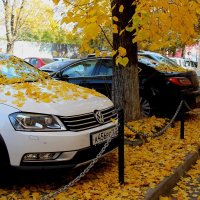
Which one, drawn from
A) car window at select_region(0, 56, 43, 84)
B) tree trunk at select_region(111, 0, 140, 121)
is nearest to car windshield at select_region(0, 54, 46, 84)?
car window at select_region(0, 56, 43, 84)

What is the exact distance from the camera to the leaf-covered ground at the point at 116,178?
3881mm

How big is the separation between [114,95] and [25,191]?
318 centimetres

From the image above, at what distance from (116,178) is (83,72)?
4.59 m

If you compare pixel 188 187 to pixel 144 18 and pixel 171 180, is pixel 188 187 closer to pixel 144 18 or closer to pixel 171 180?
pixel 171 180

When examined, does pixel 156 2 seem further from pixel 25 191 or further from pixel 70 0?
pixel 25 191

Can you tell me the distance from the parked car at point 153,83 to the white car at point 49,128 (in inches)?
122

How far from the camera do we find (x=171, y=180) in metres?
4.52

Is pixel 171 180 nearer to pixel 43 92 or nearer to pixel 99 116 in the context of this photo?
pixel 99 116

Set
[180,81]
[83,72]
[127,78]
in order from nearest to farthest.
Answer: [127,78]
[180,81]
[83,72]

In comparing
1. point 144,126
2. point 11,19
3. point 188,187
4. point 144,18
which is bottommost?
point 188,187

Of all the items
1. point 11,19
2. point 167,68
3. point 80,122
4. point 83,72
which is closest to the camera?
point 80,122

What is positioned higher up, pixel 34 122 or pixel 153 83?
pixel 153 83

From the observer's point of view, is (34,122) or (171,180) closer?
(34,122)

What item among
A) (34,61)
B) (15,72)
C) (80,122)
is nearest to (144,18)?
(80,122)
